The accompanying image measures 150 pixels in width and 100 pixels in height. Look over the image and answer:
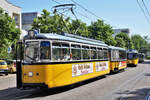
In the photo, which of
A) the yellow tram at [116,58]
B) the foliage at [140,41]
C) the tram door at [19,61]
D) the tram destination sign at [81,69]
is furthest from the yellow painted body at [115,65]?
the foliage at [140,41]

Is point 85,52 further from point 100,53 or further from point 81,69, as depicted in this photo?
point 100,53

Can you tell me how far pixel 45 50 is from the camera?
32.0 ft

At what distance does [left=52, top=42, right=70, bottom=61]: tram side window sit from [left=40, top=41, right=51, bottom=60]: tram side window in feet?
0.86

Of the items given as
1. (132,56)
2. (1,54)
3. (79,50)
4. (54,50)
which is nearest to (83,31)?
(132,56)

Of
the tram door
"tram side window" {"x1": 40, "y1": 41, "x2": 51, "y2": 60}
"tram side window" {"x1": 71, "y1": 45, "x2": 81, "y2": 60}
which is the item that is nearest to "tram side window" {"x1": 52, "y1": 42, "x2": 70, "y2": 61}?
"tram side window" {"x1": 40, "y1": 41, "x2": 51, "y2": 60}

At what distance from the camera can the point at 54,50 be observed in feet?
32.8

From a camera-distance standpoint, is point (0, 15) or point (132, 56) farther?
point (132, 56)

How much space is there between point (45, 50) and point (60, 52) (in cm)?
87

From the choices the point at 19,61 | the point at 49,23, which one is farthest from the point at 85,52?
the point at 49,23

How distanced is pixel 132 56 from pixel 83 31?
30.7 feet

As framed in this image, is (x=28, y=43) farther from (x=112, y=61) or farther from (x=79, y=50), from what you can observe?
(x=112, y=61)

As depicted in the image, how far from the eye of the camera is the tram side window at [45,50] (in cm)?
970

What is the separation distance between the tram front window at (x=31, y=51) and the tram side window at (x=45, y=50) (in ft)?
0.68

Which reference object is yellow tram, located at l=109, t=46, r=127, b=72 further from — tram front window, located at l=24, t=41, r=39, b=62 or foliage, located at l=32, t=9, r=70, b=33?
tram front window, located at l=24, t=41, r=39, b=62
